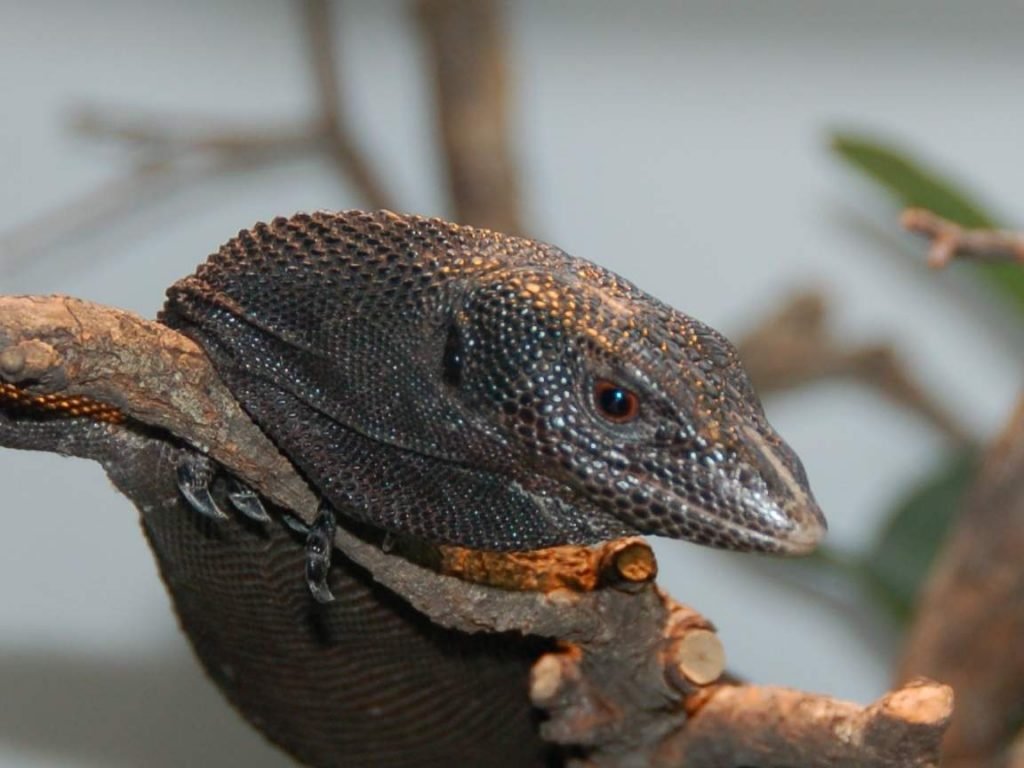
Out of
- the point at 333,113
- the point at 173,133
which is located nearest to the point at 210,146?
the point at 173,133

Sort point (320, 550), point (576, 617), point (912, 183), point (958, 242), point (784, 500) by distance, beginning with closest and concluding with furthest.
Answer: point (784, 500) < point (320, 550) < point (576, 617) < point (958, 242) < point (912, 183)

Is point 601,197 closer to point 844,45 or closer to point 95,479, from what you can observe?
point 844,45

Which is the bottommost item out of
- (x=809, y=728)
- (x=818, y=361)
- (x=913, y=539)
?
(x=809, y=728)

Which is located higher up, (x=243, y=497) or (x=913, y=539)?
(x=913, y=539)

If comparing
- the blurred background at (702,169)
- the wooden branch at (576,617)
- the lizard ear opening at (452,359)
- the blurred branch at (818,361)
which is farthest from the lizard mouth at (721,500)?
the blurred branch at (818,361)

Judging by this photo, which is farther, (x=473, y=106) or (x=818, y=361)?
(x=818, y=361)

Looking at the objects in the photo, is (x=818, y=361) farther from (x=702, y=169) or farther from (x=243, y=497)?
(x=243, y=497)
